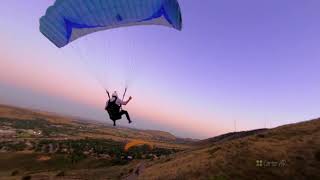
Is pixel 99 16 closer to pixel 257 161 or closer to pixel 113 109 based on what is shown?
pixel 113 109

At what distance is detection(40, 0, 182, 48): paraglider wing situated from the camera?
15031mm

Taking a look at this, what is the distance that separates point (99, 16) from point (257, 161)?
1531 centimetres

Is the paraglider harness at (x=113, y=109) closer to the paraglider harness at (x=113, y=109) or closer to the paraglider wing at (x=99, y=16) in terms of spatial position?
the paraglider harness at (x=113, y=109)

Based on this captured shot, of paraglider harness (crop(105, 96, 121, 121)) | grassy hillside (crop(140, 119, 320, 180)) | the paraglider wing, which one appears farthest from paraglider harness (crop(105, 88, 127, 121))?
grassy hillside (crop(140, 119, 320, 180))

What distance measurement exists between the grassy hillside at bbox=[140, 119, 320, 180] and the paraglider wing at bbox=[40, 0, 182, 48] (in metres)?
12.6

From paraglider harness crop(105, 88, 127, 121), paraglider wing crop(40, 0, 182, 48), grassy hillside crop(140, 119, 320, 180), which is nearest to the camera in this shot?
paraglider wing crop(40, 0, 182, 48)

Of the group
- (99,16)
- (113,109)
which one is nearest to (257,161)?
(113,109)

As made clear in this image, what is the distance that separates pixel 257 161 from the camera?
25.2 m

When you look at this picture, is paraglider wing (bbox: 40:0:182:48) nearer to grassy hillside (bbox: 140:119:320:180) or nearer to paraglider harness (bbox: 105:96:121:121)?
paraglider harness (bbox: 105:96:121:121)

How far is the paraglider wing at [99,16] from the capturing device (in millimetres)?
15031

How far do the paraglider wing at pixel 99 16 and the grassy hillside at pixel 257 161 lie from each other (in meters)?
12.6

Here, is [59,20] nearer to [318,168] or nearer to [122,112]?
[122,112]

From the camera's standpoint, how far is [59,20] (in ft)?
54.0

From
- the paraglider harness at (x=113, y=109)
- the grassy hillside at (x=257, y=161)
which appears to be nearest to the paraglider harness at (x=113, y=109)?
the paraglider harness at (x=113, y=109)
